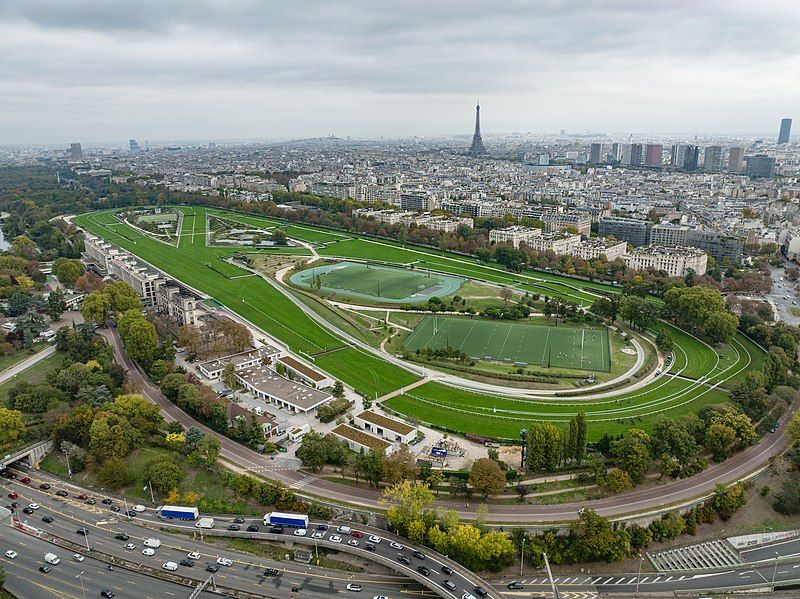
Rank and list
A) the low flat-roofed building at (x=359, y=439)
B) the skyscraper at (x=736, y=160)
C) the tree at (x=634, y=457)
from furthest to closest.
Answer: the skyscraper at (x=736, y=160) < the low flat-roofed building at (x=359, y=439) < the tree at (x=634, y=457)

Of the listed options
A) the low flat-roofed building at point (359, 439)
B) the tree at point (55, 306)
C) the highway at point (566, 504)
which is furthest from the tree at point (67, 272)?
the low flat-roofed building at point (359, 439)

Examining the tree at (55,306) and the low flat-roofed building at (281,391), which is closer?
the low flat-roofed building at (281,391)

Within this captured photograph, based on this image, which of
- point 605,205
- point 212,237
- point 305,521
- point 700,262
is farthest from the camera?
point 605,205

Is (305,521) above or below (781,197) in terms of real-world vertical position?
below

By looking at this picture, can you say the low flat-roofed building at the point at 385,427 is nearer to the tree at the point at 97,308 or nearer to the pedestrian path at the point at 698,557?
the pedestrian path at the point at 698,557

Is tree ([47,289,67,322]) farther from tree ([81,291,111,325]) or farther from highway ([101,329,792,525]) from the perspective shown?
highway ([101,329,792,525])

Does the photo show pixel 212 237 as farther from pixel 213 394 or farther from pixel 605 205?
pixel 605 205

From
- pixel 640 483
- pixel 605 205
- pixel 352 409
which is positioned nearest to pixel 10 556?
pixel 352 409
